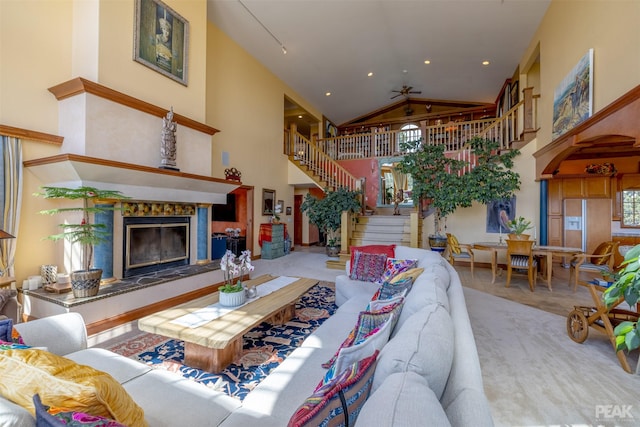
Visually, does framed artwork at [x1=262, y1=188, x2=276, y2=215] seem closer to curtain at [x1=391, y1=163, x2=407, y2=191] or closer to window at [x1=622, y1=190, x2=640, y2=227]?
curtain at [x1=391, y1=163, x2=407, y2=191]

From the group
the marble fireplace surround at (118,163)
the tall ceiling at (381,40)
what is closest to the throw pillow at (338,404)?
the marble fireplace surround at (118,163)

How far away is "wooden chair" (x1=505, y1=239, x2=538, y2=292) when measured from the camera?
4594 millimetres

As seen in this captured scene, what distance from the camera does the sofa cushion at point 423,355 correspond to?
1.00 metres

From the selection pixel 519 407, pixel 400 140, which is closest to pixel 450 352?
pixel 519 407

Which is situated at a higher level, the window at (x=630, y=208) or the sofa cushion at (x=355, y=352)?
the window at (x=630, y=208)

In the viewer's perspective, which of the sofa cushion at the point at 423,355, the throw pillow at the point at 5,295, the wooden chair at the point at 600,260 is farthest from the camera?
the wooden chair at the point at 600,260

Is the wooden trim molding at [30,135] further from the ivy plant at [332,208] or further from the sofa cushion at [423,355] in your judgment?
the ivy plant at [332,208]

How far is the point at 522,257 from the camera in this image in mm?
4840

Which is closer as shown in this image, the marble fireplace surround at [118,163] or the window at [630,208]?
the marble fireplace surround at [118,163]

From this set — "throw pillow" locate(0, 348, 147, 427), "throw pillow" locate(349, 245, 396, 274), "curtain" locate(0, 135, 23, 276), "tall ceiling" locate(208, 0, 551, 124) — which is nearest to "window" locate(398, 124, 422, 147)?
"tall ceiling" locate(208, 0, 551, 124)

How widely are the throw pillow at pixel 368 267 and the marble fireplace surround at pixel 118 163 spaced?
245 cm

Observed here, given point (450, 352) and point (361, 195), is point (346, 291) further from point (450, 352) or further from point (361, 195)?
point (361, 195)

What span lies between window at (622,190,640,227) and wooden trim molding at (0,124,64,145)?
10747 millimetres

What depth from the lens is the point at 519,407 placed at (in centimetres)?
189
